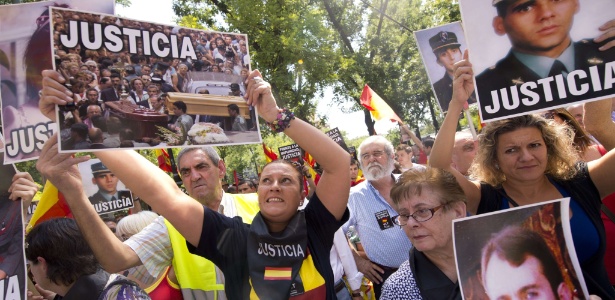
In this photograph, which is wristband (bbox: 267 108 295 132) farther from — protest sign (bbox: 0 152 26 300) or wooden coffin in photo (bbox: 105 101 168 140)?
protest sign (bbox: 0 152 26 300)

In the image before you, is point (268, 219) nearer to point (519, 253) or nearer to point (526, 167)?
point (519, 253)

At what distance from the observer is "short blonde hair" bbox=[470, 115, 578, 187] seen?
2375 millimetres

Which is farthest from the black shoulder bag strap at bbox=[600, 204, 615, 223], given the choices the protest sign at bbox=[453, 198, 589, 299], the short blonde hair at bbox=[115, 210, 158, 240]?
the short blonde hair at bbox=[115, 210, 158, 240]

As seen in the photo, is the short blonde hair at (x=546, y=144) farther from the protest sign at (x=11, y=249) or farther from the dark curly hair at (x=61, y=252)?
the protest sign at (x=11, y=249)

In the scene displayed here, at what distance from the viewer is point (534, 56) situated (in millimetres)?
2102

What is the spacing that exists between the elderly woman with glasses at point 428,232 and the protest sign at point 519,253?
29cm

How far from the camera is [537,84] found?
2.09m

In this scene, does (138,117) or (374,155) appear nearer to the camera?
(138,117)

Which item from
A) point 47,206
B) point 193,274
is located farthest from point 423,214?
point 47,206

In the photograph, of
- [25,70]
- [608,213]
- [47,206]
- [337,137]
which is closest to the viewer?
[25,70]

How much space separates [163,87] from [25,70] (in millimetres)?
617

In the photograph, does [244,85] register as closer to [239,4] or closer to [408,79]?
[239,4]

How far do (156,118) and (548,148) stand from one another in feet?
6.30

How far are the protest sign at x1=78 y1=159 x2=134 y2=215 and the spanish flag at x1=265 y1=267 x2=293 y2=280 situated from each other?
10.9 feet
